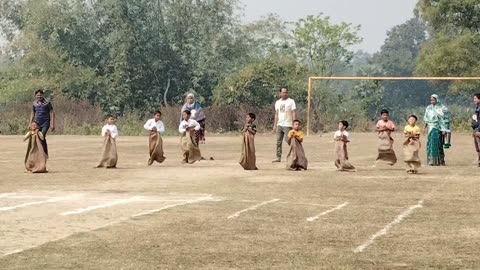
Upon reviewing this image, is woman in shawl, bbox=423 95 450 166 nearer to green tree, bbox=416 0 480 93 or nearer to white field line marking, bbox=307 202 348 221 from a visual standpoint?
white field line marking, bbox=307 202 348 221

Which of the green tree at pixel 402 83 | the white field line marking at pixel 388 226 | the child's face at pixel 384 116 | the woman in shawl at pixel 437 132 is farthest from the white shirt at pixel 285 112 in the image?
the green tree at pixel 402 83

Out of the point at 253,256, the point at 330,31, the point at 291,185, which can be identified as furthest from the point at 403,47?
the point at 253,256

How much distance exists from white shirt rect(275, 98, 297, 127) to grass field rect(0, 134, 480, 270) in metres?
2.11

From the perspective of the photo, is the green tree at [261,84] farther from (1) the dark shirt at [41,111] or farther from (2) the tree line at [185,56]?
(1) the dark shirt at [41,111]

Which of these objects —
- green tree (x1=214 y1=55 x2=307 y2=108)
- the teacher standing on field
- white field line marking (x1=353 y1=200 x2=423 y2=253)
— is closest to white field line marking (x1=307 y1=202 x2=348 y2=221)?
white field line marking (x1=353 y1=200 x2=423 y2=253)

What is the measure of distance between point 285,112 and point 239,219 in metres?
9.88

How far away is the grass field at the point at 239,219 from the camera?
A: 7.80m

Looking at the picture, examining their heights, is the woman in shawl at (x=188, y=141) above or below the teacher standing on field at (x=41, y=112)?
below

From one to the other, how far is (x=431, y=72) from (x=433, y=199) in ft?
110

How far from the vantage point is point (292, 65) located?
153 feet

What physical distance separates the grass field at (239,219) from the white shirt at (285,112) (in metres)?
2.11

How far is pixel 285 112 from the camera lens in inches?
787

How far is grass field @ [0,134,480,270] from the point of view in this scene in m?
7.80

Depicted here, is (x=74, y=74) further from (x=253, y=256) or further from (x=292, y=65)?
(x=253, y=256)
